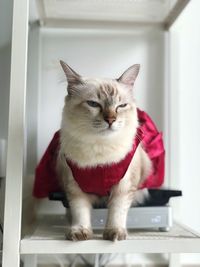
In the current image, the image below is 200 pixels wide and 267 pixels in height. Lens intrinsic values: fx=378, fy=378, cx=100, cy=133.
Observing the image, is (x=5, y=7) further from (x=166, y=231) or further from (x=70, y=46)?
(x=166, y=231)

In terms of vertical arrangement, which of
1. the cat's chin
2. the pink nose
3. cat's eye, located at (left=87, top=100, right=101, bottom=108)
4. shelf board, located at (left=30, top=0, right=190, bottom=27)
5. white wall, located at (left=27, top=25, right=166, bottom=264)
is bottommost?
the cat's chin

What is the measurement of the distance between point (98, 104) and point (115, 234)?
1.00 feet

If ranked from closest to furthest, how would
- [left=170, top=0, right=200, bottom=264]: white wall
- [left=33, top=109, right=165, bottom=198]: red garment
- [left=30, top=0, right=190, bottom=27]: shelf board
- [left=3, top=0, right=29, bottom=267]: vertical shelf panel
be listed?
[left=3, top=0, right=29, bottom=267]: vertical shelf panel
[left=33, top=109, right=165, bottom=198]: red garment
[left=30, top=0, right=190, bottom=27]: shelf board
[left=170, top=0, right=200, bottom=264]: white wall

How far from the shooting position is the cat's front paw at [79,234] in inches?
33.2

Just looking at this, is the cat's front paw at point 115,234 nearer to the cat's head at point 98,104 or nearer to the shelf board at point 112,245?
the shelf board at point 112,245

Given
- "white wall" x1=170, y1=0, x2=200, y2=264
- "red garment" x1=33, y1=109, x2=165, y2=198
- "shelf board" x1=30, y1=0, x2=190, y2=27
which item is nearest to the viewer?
"red garment" x1=33, y1=109, x2=165, y2=198

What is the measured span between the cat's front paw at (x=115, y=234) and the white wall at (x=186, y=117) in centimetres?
55

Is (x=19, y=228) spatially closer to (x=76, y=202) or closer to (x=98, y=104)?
(x=76, y=202)

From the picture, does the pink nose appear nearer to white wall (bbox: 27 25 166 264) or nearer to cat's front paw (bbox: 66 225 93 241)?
cat's front paw (bbox: 66 225 93 241)


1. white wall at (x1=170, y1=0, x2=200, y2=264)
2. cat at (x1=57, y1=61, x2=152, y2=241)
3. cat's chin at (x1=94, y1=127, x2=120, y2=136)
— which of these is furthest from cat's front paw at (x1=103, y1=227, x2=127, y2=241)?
white wall at (x1=170, y1=0, x2=200, y2=264)

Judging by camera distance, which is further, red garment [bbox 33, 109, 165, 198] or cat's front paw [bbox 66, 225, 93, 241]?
red garment [bbox 33, 109, 165, 198]

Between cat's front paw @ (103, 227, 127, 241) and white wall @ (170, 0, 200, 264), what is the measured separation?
0.55m

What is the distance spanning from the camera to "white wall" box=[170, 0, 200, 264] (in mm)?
1380

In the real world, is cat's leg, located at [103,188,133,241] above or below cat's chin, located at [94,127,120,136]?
below
